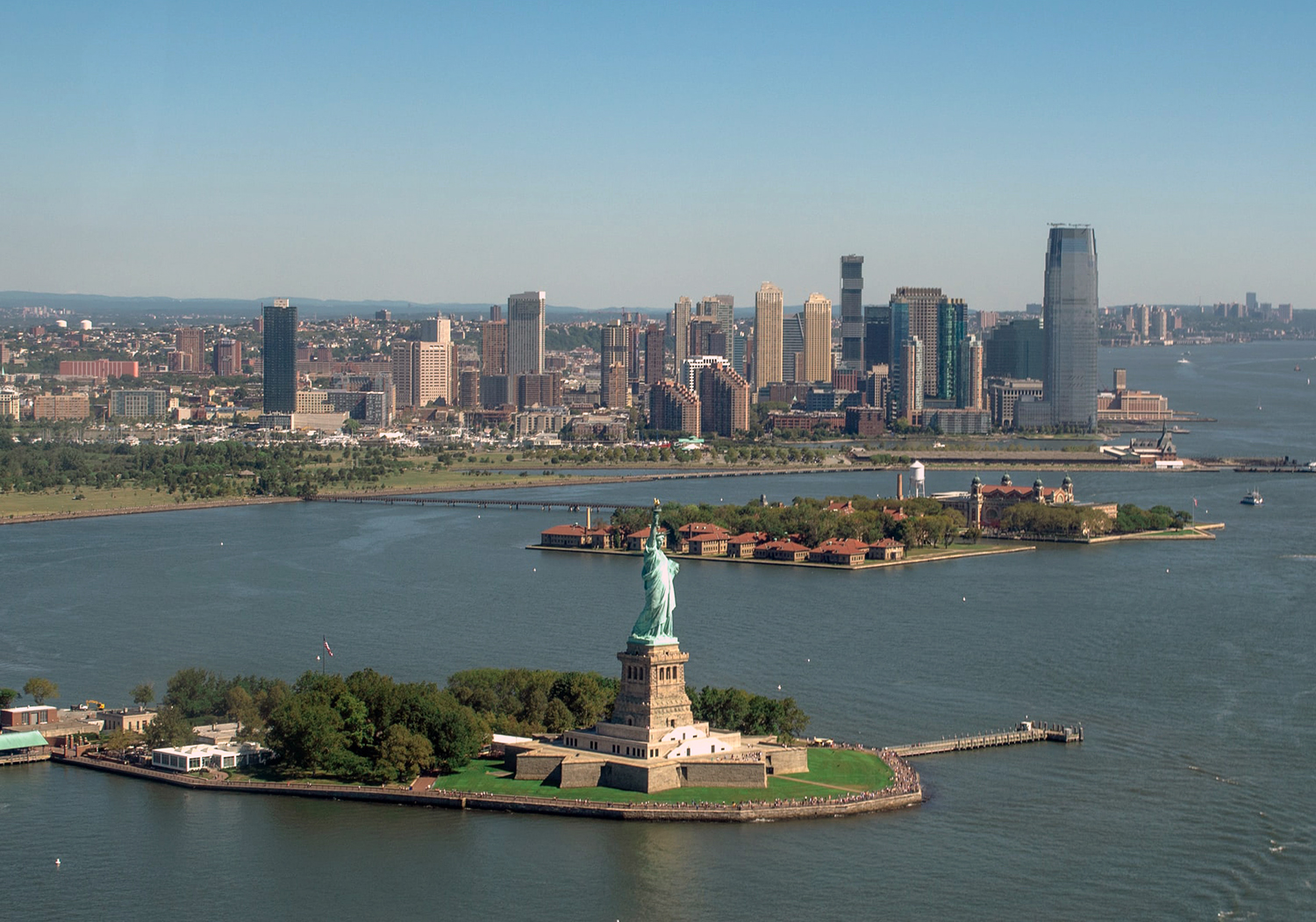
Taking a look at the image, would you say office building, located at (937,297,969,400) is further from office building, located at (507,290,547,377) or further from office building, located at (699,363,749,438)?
office building, located at (507,290,547,377)

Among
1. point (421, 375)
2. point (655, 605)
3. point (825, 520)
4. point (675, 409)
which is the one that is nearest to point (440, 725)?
point (655, 605)

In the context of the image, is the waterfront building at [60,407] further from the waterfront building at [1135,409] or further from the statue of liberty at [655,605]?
the statue of liberty at [655,605]

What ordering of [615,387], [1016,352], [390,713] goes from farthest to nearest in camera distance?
1. [1016,352]
2. [615,387]
3. [390,713]

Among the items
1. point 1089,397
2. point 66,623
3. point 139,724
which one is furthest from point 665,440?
point 139,724

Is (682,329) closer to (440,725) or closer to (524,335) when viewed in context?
(524,335)

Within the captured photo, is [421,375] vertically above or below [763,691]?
above

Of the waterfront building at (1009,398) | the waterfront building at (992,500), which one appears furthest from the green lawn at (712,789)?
the waterfront building at (1009,398)

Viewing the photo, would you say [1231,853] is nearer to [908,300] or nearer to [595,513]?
[595,513]
